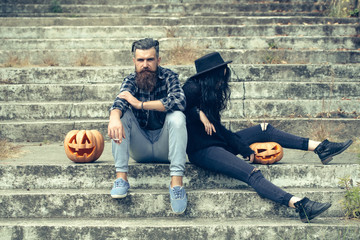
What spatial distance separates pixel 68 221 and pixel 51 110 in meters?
2.33

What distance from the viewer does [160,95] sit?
4266 mm

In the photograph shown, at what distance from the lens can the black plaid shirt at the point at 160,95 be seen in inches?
155

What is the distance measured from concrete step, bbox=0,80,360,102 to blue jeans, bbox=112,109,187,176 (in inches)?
84.5

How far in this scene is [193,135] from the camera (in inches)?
164

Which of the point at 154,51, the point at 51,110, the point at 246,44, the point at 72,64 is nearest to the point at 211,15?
the point at 246,44

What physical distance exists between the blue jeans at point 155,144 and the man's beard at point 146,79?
0.28 metres

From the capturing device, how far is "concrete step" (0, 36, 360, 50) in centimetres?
759

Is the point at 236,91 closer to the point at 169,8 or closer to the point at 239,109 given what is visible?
the point at 239,109

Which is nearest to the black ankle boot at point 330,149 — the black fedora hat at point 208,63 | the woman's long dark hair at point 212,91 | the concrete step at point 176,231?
the concrete step at point 176,231

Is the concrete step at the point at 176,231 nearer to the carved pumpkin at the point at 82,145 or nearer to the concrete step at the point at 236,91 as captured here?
the carved pumpkin at the point at 82,145

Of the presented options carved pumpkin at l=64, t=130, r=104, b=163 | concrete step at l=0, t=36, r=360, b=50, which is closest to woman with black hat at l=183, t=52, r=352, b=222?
carved pumpkin at l=64, t=130, r=104, b=163

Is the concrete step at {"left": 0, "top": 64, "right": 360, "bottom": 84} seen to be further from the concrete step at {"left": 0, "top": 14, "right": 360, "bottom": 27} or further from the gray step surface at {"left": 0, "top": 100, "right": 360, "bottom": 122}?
the concrete step at {"left": 0, "top": 14, "right": 360, "bottom": 27}

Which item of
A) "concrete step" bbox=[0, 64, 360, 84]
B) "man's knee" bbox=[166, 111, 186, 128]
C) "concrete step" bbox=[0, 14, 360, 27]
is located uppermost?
"concrete step" bbox=[0, 14, 360, 27]

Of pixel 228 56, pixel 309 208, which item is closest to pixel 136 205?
pixel 309 208
